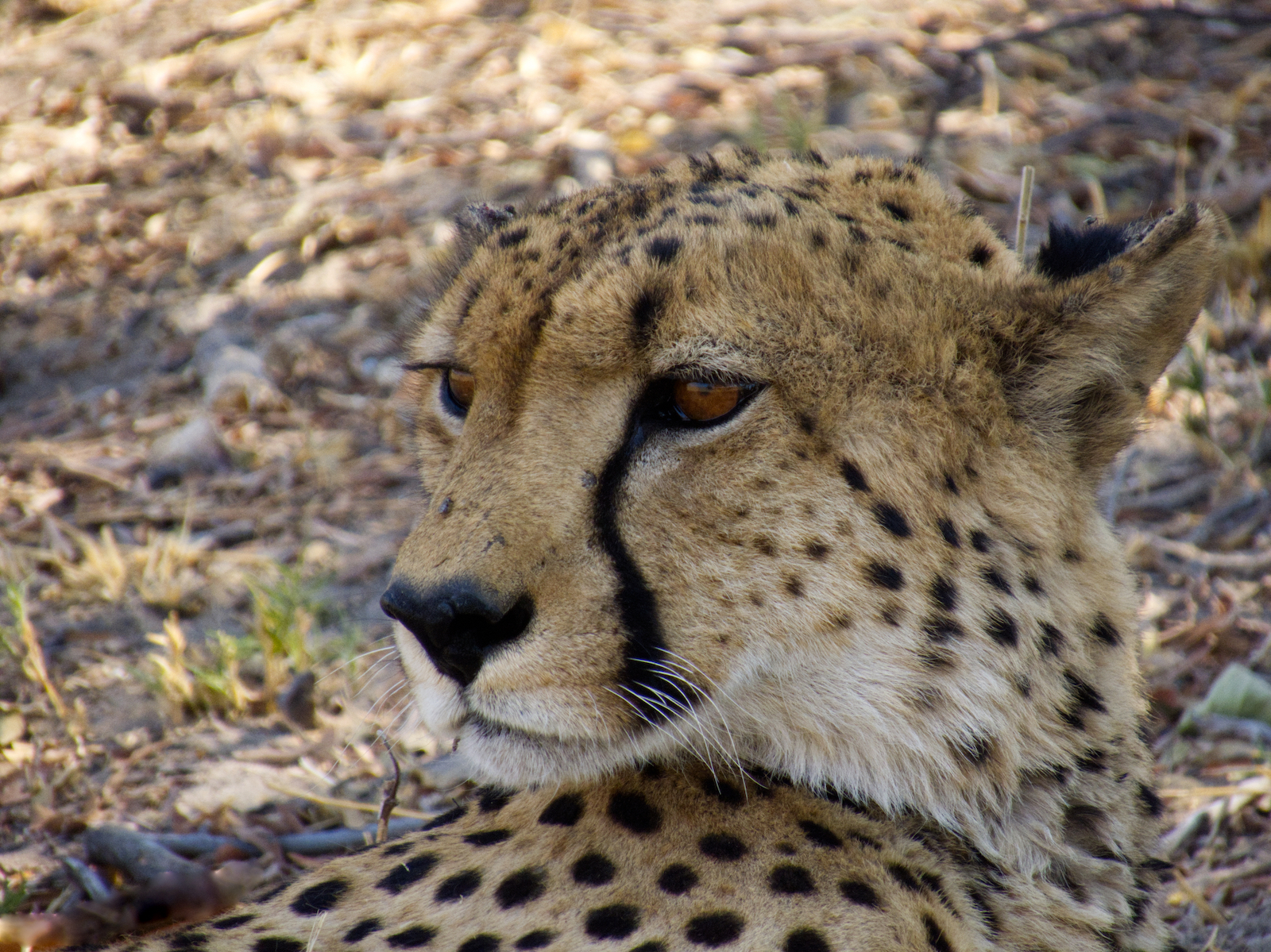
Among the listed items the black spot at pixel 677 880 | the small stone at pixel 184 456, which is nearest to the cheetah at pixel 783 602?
the black spot at pixel 677 880

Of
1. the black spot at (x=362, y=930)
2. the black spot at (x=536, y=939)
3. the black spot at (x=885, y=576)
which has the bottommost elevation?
the black spot at (x=362, y=930)

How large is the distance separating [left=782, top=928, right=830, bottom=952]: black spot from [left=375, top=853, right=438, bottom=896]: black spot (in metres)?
0.54

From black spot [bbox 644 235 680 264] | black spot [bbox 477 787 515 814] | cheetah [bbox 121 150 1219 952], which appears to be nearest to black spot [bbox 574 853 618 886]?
cheetah [bbox 121 150 1219 952]

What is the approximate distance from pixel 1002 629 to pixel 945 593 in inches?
3.8

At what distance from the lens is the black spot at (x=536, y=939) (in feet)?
5.22

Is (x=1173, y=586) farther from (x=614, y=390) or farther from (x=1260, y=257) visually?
(x=614, y=390)

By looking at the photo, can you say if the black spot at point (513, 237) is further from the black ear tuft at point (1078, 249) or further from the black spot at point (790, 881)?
the black spot at point (790, 881)

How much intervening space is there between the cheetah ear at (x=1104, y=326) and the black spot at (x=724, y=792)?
0.70 meters

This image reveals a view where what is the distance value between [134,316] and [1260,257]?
4352mm

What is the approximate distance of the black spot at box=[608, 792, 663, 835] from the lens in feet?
5.57

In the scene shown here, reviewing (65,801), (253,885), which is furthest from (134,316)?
(253,885)

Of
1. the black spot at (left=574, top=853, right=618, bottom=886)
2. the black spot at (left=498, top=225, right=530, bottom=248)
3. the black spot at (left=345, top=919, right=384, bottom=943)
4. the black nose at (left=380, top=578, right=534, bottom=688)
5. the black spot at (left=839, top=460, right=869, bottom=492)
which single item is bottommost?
the black spot at (left=345, top=919, right=384, bottom=943)

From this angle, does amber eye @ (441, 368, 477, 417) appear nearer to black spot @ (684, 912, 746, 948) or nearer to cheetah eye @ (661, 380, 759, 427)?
cheetah eye @ (661, 380, 759, 427)

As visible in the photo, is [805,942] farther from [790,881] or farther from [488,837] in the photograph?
[488,837]
